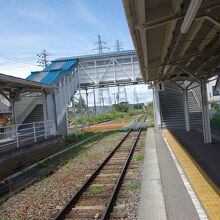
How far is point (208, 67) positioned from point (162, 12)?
850cm

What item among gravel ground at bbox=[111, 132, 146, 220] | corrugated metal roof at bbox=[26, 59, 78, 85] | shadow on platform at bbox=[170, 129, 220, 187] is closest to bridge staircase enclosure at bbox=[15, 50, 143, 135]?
corrugated metal roof at bbox=[26, 59, 78, 85]

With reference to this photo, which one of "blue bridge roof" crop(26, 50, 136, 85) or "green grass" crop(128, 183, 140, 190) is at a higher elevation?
"blue bridge roof" crop(26, 50, 136, 85)

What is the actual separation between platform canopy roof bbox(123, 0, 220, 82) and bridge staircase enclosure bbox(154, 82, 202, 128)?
32.0ft

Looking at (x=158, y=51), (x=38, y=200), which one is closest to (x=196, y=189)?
(x=38, y=200)

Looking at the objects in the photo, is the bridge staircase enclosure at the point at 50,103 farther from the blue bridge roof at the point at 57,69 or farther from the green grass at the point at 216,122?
the green grass at the point at 216,122

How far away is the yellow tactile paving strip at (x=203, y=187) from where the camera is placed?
21.2 feet

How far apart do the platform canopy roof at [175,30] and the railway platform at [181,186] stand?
3.17m

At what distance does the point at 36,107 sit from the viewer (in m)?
24.4

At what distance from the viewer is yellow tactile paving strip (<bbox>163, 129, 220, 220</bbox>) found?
21.2 ft

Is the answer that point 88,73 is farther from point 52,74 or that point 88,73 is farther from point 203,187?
point 203,187

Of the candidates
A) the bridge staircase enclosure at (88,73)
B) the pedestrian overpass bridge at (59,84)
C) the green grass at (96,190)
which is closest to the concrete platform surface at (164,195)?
the green grass at (96,190)

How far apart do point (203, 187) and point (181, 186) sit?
56cm

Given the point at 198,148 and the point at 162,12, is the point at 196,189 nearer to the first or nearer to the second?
the point at 162,12

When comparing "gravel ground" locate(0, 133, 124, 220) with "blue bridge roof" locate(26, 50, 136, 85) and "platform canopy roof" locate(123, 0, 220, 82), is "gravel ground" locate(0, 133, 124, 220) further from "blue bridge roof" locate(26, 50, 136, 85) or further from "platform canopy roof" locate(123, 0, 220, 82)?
"blue bridge roof" locate(26, 50, 136, 85)
